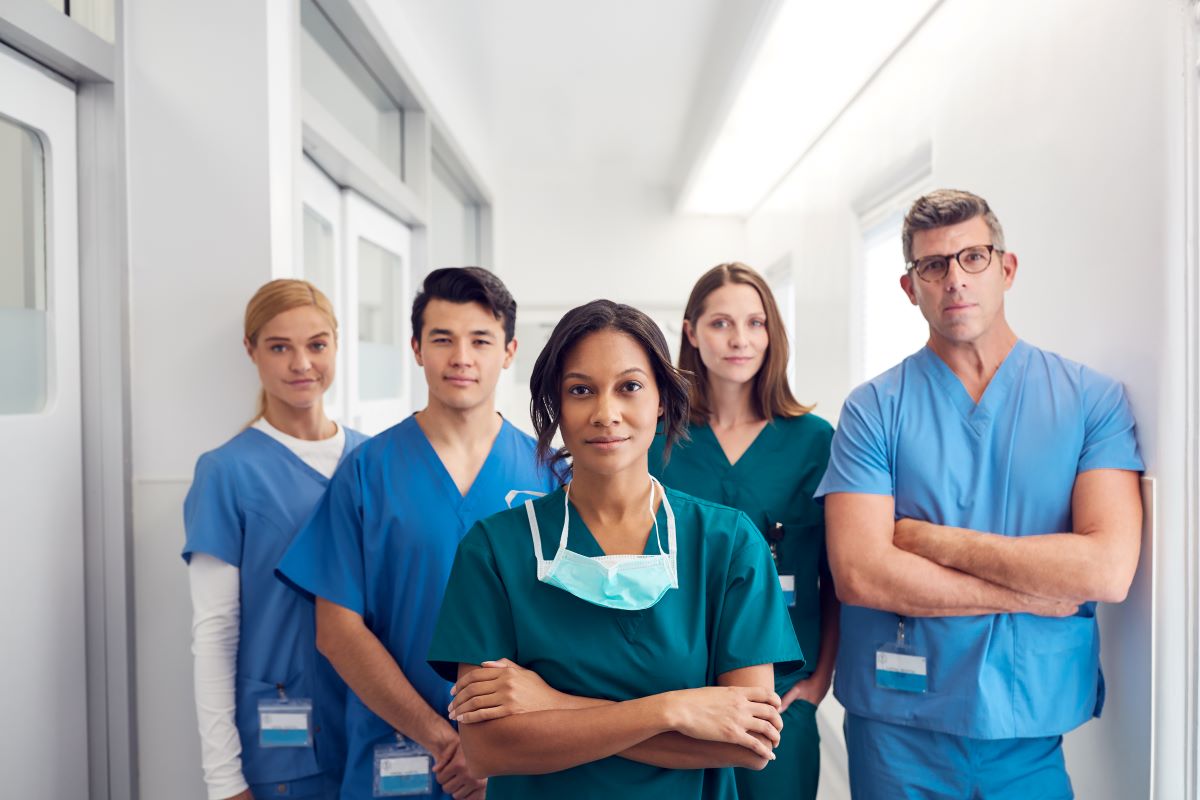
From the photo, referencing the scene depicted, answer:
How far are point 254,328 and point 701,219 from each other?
506cm

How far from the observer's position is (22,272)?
5.32ft

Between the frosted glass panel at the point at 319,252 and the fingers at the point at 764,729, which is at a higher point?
the frosted glass panel at the point at 319,252

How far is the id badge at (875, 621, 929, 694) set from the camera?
1.45 metres

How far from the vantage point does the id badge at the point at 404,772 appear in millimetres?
1440

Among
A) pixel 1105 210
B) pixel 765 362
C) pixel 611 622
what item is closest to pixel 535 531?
pixel 611 622

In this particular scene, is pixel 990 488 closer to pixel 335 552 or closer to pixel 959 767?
pixel 959 767

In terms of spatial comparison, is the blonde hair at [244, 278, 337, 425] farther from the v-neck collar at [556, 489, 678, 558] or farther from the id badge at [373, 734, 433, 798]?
the v-neck collar at [556, 489, 678, 558]

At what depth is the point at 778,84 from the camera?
3.36 m

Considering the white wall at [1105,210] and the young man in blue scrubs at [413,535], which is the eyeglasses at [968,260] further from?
the young man in blue scrubs at [413,535]

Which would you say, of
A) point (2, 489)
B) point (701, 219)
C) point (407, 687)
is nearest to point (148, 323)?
point (2, 489)

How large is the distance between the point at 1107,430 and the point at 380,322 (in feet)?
9.49

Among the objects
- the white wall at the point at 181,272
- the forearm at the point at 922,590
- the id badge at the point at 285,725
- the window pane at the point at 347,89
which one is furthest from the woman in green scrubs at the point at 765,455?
the window pane at the point at 347,89

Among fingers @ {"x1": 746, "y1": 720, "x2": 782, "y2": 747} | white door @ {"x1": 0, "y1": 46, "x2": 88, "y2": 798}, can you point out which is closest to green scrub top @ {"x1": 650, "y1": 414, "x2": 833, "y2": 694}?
fingers @ {"x1": 746, "y1": 720, "x2": 782, "y2": 747}

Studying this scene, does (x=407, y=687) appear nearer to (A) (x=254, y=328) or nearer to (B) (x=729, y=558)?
(B) (x=729, y=558)
